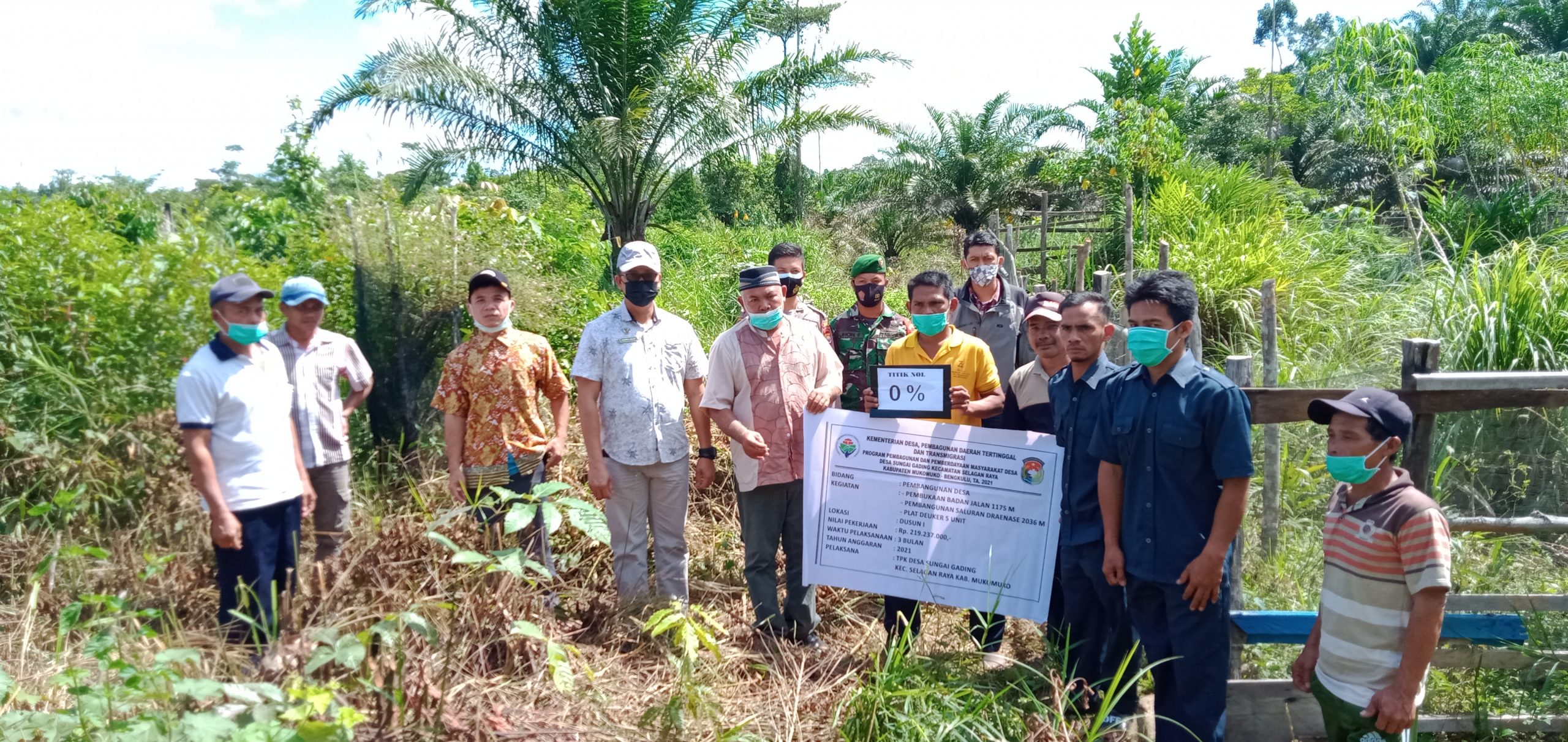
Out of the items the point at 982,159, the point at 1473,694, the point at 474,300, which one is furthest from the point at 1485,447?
the point at 982,159

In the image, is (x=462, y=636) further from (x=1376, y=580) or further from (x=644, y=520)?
(x=1376, y=580)

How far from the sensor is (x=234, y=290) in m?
3.43

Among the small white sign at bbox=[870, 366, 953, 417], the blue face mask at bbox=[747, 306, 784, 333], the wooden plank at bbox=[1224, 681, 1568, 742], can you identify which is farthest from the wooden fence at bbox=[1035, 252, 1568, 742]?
the blue face mask at bbox=[747, 306, 784, 333]

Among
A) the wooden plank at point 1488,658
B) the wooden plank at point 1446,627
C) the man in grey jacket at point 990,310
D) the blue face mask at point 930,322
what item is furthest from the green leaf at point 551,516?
the wooden plank at point 1488,658

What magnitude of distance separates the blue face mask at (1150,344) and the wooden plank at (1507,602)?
1438 millimetres

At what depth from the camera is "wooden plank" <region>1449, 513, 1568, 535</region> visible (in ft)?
10.9

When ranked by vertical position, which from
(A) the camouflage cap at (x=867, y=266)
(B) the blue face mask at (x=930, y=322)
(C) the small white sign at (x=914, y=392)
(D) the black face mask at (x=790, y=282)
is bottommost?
(C) the small white sign at (x=914, y=392)

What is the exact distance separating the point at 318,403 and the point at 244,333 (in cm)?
72

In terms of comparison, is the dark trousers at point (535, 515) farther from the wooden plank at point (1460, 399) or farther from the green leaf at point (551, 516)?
the wooden plank at point (1460, 399)

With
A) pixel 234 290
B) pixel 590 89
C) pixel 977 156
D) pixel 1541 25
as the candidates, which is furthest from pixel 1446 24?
pixel 234 290

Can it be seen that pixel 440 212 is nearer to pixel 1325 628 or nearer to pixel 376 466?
Answer: pixel 376 466

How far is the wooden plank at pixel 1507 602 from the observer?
3.18 m

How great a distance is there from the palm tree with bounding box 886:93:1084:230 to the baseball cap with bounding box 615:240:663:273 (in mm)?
17969

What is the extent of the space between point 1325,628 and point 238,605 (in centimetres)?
362
